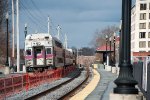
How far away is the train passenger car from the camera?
1750 inches

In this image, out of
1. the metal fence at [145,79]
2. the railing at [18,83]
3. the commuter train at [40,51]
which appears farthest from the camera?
the commuter train at [40,51]

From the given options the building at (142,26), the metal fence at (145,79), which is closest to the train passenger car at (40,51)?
the metal fence at (145,79)

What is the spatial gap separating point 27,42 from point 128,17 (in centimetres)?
3359

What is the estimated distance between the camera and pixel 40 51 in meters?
45.2

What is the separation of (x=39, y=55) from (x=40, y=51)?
44 cm

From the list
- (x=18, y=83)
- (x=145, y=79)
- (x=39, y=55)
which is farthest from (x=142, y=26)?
(x=145, y=79)

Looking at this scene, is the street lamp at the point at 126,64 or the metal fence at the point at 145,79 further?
the metal fence at the point at 145,79

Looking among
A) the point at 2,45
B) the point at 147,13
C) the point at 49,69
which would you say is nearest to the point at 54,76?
the point at 49,69

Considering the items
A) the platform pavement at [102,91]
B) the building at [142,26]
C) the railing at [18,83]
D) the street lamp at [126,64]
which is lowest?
the platform pavement at [102,91]

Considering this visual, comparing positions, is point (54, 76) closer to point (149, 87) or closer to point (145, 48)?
point (149, 87)

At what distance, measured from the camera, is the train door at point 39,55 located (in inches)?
1768

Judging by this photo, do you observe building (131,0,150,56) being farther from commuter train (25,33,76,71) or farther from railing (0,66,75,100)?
railing (0,66,75,100)

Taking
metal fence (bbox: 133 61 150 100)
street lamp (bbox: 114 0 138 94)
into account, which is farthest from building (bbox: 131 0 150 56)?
street lamp (bbox: 114 0 138 94)

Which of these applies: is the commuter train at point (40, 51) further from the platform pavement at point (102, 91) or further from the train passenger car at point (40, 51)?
the platform pavement at point (102, 91)
